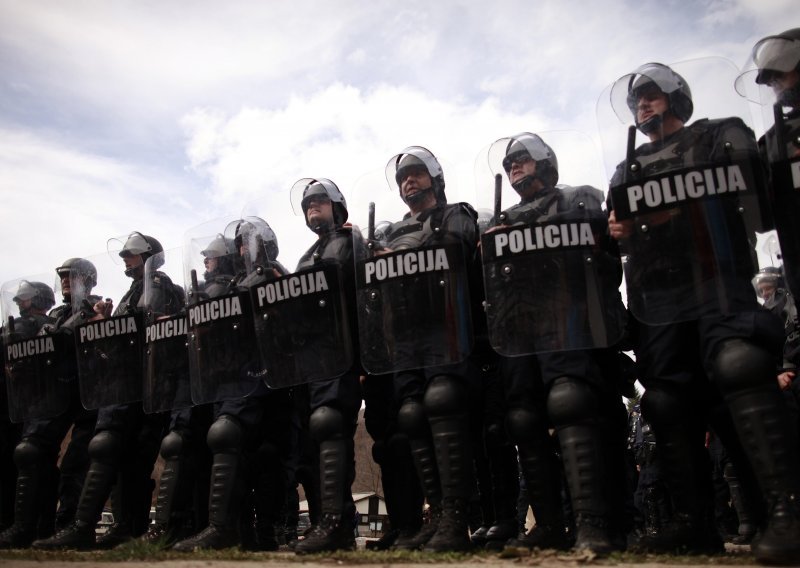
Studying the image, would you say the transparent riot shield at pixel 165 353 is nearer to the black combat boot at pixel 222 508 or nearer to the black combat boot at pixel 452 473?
the black combat boot at pixel 222 508

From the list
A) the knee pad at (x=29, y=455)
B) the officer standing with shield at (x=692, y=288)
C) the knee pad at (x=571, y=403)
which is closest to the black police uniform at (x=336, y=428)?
the knee pad at (x=571, y=403)

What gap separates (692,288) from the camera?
323cm

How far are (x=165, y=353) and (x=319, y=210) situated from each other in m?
1.41

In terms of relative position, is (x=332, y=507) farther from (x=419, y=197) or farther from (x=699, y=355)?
(x=699, y=355)

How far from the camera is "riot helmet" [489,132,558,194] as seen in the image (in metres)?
3.86

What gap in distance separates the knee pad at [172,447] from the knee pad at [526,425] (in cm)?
224

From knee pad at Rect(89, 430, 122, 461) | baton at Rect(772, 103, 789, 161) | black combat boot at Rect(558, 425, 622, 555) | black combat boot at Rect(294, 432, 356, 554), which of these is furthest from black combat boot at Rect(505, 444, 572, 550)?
knee pad at Rect(89, 430, 122, 461)

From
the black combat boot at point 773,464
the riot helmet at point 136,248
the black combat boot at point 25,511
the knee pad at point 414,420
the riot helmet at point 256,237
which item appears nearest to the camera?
the black combat boot at point 773,464

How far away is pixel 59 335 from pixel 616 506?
14.0 ft

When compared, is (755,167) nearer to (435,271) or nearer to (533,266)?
(533,266)

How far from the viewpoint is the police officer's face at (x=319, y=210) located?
473cm

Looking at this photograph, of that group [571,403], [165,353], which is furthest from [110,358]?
[571,403]

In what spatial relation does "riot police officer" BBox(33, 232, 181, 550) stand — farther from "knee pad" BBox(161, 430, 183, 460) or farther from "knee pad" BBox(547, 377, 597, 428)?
"knee pad" BBox(547, 377, 597, 428)

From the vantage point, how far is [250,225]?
4.80m
